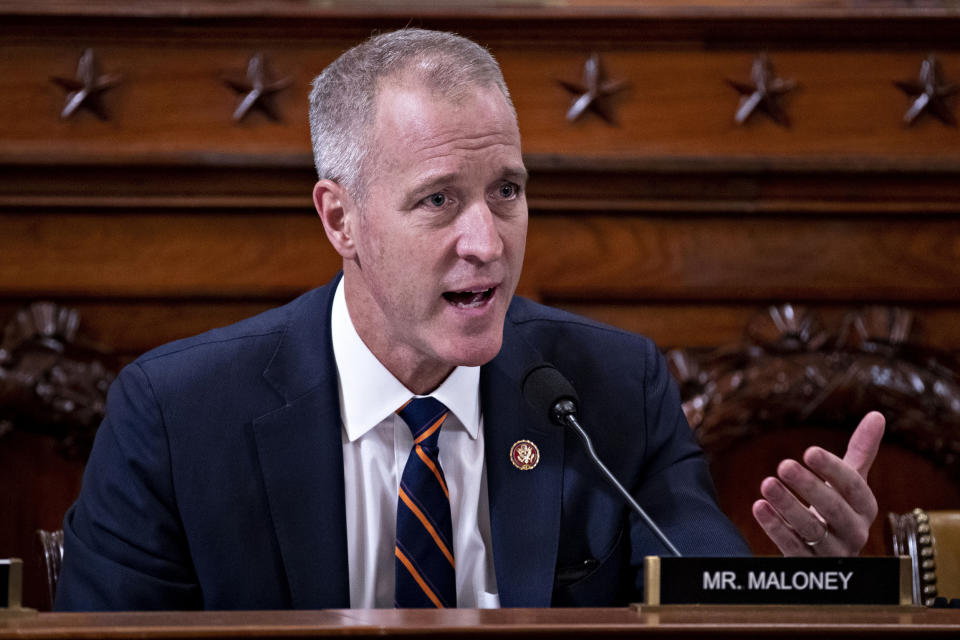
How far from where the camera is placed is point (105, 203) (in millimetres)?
2793

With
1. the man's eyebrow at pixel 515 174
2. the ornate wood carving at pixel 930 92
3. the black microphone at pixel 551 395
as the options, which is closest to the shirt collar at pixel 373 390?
the black microphone at pixel 551 395

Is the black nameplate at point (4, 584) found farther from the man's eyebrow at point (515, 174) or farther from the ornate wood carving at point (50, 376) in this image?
the ornate wood carving at point (50, 376)

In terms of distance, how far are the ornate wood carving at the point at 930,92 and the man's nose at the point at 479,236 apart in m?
1.61

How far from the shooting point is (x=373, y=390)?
6.09 feet

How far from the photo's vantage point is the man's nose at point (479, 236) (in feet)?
5.53

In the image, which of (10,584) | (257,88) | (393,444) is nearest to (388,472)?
(393,444)

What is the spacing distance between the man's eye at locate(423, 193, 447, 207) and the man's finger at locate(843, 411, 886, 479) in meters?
0.69

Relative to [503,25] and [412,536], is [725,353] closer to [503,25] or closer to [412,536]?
[503,25]

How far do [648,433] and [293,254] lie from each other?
120 cm

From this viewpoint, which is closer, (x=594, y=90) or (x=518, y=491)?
(x=518, y=491)

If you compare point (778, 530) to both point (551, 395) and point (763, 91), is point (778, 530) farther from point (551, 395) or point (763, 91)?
point (763, 91)

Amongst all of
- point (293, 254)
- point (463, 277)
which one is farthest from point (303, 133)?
point (463, 277)

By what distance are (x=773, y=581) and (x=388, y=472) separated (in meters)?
0.74

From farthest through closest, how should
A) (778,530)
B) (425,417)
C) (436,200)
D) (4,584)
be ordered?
(425,417) < (436,200) < (778,530) < (4,584)
